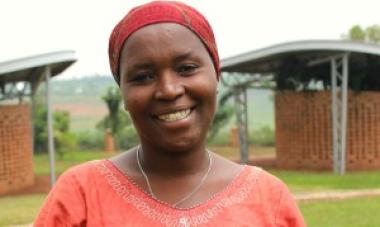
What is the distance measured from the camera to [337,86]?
15383 millimetres

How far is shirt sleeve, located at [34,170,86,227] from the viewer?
1.56 m

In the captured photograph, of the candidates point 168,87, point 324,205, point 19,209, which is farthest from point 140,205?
point 19,209

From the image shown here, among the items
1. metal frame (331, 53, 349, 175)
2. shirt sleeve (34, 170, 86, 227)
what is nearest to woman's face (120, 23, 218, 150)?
shirt sleeve (34, 170, 86, 227)

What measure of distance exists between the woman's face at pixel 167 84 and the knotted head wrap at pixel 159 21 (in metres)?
0.01

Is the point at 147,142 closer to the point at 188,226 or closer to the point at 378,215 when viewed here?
the point at 188,226

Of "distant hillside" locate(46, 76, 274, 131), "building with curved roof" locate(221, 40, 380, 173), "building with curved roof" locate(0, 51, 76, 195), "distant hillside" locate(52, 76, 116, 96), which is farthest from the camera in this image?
"distant hillside" locate(52, 76, 116, 96)

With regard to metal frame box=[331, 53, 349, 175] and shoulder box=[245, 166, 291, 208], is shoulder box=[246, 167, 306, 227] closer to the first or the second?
shoulder box=[245, 166, 291, 208]

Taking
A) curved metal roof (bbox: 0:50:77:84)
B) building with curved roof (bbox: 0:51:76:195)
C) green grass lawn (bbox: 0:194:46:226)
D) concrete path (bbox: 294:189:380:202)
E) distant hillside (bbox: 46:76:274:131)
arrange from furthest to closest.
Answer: distant hillside (bbox: 46:76:274:131) → building with curved roof (bbox: 0:51:76:195) → curved metal roof (bbox: 0:50:77:84) → concrete path (bbox: 294:189:380:202) → green grass lawn (bbox: 0:194:46:226)

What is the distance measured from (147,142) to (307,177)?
11.9 m

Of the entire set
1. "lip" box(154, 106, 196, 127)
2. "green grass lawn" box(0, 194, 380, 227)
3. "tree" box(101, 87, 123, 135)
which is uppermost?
"lip" box(154, 106, 196, 127)

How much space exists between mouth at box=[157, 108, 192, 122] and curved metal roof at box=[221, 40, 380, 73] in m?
12.0

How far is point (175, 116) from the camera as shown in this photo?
5.32 feet

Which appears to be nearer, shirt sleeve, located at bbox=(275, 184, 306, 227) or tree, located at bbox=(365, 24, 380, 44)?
shirt sleeve, located at bbox=(275, 184, 306, 227)

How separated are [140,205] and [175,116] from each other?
24 cm
